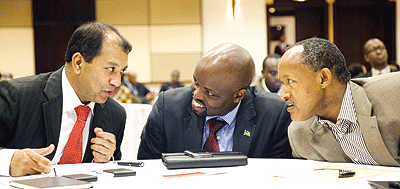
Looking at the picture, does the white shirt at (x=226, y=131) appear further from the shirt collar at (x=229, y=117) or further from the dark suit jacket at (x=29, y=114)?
the dark suit jacket at (x=29, y=114)

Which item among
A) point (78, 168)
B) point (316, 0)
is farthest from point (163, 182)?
point (316, 0)

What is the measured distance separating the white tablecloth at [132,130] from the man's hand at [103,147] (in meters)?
1.50

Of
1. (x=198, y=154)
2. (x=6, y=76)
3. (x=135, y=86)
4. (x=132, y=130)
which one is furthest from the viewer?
(x=135, y=86)

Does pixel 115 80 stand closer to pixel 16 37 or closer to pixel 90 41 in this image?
pixel 90 41

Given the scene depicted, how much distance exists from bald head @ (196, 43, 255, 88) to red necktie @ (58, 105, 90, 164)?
2.24 feet

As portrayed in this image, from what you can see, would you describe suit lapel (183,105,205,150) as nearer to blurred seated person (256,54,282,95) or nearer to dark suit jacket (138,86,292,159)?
dark suit jacket (138,86,292,159)

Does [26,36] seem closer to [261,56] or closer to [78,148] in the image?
[261,56]

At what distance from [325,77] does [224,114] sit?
1.95ft

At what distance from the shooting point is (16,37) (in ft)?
30.8

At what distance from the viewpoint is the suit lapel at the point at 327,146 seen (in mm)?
1963

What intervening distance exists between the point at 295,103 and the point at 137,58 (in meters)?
7.96

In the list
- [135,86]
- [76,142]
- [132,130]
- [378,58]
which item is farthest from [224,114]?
[135,86]

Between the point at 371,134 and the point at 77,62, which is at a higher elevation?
the point at 77,62

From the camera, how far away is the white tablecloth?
3621mm
